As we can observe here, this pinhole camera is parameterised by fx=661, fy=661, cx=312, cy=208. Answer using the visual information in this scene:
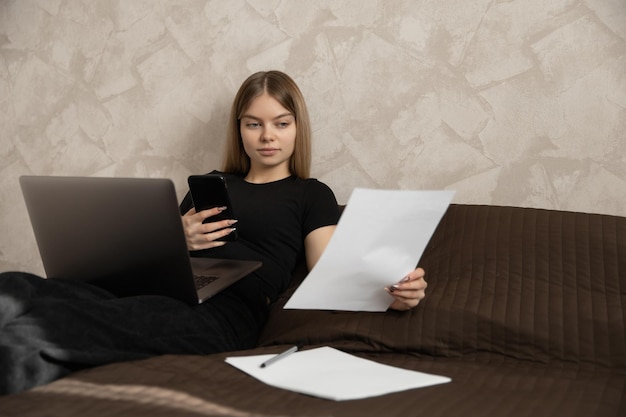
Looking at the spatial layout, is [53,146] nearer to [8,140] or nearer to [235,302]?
[8,140]

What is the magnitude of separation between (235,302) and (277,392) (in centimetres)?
58

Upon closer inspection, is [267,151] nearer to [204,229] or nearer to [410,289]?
[204,229]

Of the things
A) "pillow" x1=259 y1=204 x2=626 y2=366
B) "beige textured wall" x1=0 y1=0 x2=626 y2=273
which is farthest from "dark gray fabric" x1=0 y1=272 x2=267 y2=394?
"beige textured wall" x1=0 y1=0 x2=626 y2=273

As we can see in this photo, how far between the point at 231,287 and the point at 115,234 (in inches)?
15.4

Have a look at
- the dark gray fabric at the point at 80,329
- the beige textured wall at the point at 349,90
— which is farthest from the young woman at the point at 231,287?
the beige textured wall at the point at 349,90

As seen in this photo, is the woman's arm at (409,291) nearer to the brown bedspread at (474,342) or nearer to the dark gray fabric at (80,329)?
the brown bedspread at (474,342)

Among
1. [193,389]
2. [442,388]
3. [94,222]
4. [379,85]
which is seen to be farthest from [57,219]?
[379,85]

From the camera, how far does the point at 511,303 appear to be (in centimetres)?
142

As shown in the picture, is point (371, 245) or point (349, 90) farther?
point (349, 90)

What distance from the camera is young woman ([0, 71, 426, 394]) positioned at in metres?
1.07

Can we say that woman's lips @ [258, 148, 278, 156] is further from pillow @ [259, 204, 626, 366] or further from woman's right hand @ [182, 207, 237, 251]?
pillow @ [259, 204, 626, 366]

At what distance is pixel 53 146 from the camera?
2.32 meters

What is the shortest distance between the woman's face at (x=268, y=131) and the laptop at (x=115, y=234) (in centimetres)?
51

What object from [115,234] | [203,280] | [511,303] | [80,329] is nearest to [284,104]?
[203,280]
